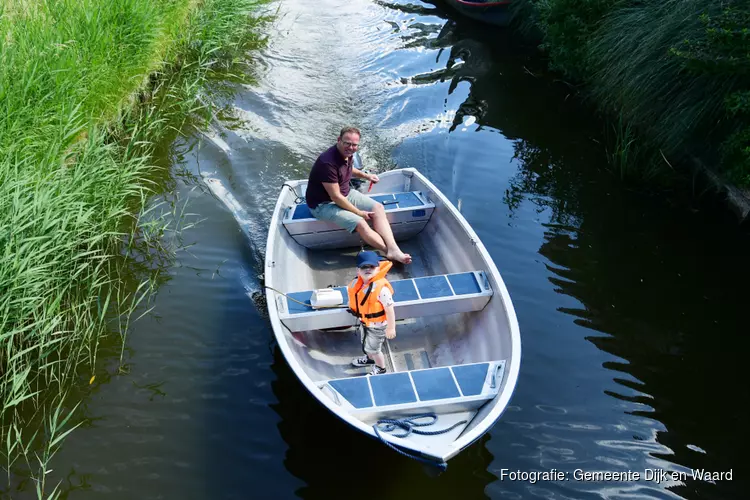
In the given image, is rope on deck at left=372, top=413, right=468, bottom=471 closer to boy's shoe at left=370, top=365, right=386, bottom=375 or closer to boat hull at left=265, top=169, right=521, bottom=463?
boat hull at left=265, top=169, right=521, bottom=463

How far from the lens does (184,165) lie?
9.01 m

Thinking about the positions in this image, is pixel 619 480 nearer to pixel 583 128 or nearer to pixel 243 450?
pixel 243 450

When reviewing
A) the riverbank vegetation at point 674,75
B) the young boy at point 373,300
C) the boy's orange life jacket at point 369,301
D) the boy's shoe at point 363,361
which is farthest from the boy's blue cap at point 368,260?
the riverbank vegetation at point 674,75

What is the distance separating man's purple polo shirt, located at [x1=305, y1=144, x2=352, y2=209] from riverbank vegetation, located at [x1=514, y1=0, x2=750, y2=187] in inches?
168

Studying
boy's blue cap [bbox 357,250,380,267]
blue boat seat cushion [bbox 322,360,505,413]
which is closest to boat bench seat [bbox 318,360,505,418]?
blue boat seat cushion [bbox 322,360,505,413]

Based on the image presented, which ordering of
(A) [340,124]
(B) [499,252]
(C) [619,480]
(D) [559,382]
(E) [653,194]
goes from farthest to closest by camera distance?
(A) [340,124], (E) [653,194], (B) [499,252], (D) [559,382], (C) [619,480]

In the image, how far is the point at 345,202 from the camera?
6605 mm

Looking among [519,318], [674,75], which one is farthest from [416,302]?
[674,75]

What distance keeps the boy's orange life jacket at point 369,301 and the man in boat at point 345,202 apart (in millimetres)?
1300

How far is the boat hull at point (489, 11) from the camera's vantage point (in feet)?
48.1

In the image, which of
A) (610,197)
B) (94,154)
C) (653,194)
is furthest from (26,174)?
(653,194)

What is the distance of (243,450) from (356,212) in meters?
2.68

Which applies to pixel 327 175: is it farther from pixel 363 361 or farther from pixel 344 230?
pixel 363 361

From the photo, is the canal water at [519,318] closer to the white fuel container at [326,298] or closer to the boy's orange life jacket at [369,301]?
the white fuel container at [326,298]
